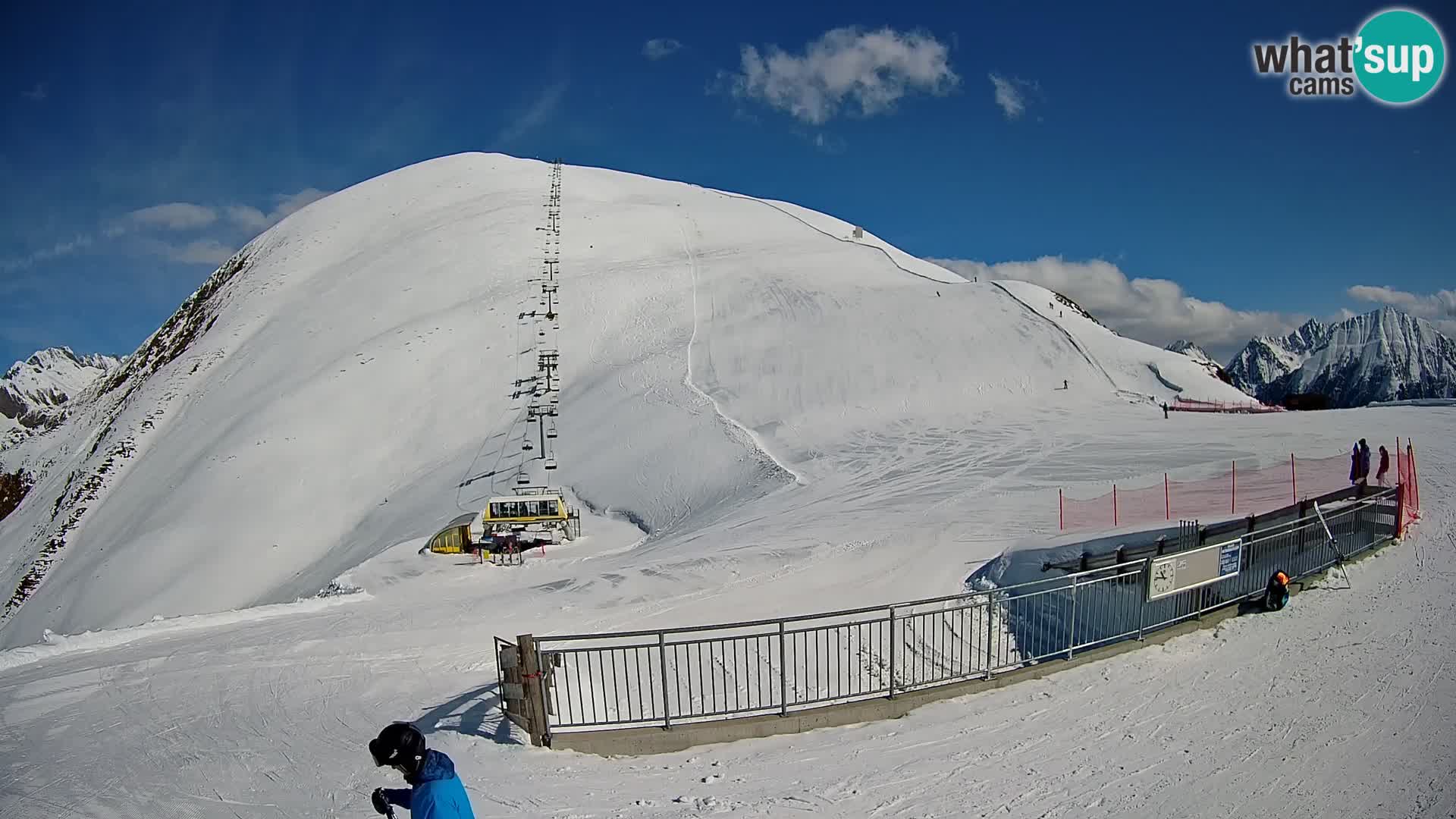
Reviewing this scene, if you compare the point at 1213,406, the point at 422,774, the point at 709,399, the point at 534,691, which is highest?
the point at 709,399

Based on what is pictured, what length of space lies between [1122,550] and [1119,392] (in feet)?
82.3

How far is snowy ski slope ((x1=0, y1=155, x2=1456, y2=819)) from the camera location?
25.9ft

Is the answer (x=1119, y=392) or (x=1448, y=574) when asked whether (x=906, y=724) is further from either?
(x=1119, y=392)

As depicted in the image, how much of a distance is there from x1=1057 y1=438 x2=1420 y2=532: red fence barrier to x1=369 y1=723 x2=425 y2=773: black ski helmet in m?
18.4

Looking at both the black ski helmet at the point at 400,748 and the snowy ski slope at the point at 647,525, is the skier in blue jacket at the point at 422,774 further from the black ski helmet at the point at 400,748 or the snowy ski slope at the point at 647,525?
the snowy ski slope at the point at 647,525

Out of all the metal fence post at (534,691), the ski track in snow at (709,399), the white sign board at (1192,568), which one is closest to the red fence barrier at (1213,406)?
the ski track in snow at (709,399)

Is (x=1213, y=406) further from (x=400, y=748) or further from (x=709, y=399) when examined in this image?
(x=400, y=748)

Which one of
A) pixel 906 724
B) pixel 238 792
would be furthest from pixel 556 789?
pixel 906 724

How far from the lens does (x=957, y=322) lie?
42531mm

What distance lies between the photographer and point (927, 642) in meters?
14.6

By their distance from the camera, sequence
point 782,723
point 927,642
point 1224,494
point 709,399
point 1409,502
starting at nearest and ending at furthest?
1. point 782,723
2. point 927,642
3. point 1409,502
4. point 1224,494
5. point 709,399

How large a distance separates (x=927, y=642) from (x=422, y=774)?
469 inches

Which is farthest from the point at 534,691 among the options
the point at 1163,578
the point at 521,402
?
the point at 521,402

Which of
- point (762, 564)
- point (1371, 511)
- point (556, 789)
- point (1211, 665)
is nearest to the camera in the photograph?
point (556, 789)
